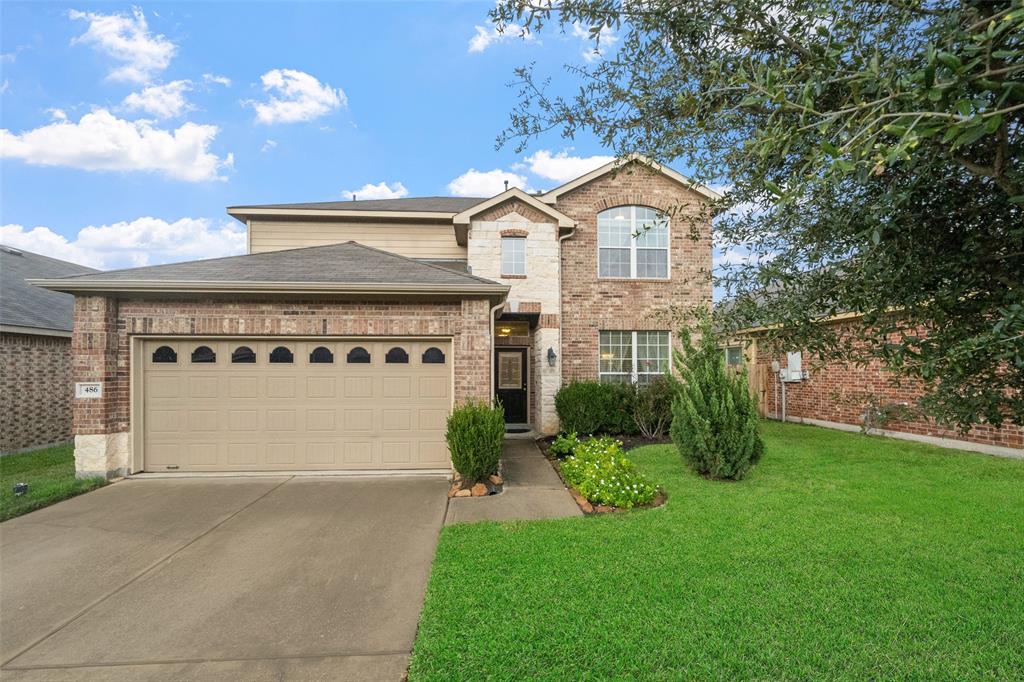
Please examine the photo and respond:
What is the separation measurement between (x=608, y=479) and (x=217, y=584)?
442 centimetres

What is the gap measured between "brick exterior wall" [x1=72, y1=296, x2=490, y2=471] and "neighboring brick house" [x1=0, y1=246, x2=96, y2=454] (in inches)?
177

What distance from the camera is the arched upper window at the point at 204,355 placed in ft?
25.1

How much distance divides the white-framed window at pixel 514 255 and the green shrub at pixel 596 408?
124 inches

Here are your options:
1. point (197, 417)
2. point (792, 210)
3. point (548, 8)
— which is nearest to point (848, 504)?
point (792, 210)

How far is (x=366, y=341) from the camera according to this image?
777 cm

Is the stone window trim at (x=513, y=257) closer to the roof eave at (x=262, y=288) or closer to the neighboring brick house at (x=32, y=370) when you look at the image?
the roof eave at (x=262, y=288)

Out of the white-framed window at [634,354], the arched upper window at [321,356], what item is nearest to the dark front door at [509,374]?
the white-framed window at [634,354]

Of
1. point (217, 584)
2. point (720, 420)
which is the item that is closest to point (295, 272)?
point (217, 584)

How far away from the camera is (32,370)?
10156 mm

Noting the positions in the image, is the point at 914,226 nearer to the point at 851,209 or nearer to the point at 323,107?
the point at 851,209

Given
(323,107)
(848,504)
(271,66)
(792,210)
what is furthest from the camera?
(323,107)

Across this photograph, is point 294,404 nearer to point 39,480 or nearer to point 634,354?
point 39,480

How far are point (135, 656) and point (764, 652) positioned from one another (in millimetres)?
4030

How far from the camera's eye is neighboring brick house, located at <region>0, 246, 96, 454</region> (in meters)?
9.67
